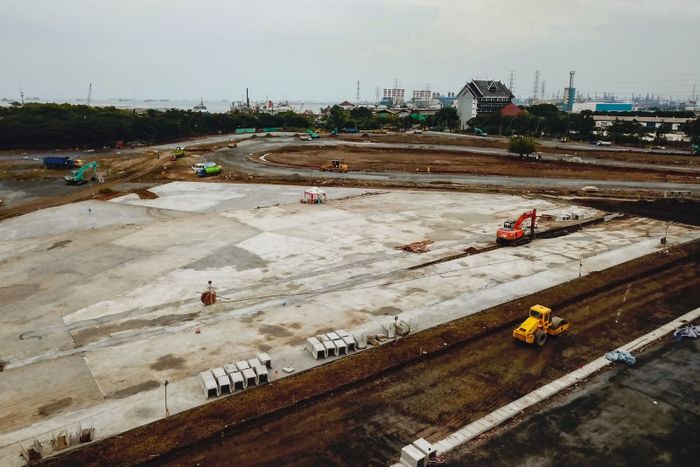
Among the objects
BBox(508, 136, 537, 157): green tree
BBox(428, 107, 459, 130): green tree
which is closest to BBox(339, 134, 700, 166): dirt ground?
BBox(508, 136, 537, 157): green tree

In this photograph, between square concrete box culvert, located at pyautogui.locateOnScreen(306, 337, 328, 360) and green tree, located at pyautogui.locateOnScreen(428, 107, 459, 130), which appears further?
green tree, located at pyautogui.locateOnScreen(428, 107, 459, 130)

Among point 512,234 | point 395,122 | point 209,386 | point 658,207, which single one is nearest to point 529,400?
point 209,386

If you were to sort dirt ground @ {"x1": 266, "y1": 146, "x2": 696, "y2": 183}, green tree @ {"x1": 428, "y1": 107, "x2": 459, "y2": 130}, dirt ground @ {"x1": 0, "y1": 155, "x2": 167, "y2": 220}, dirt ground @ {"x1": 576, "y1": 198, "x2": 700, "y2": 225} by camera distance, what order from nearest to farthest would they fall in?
1. dirt ground @ {"x1": 576, "y1": 198, "x2": 700, "y2": 225}
2. dirt ground @ {"x1": 0, "y1": 155, "x2": 167, "y2": 220}
3. dirt ground @ {"x1": 266, "y1": 146, "x2": 696, "y2": 183}
4. green tree @ {"x1": 428, "y1": 107, "x2": 459, "y2": 130}

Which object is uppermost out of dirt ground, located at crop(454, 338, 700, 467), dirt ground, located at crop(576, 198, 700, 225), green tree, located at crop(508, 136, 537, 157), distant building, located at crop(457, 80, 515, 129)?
distant building, located at crop(457, 80, 515, 129)

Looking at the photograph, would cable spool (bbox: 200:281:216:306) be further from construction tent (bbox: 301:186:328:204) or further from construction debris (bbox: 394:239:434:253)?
construction tent (bbox: 301:186:328:204)

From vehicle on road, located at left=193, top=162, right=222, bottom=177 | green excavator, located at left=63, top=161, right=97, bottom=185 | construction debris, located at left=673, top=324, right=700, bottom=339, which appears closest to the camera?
construction debris, located at left=673, top=324, right=700, bottom=339

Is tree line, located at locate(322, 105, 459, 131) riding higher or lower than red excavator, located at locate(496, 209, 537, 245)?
higher

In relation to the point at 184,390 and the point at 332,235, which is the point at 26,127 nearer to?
the point at 332,235
